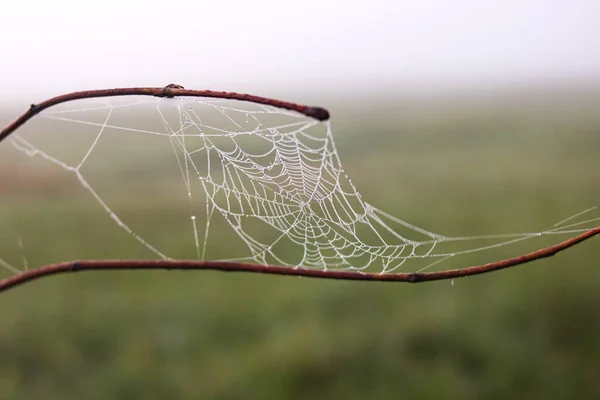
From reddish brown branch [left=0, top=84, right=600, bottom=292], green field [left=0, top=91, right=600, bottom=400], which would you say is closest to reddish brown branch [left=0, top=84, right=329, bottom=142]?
reddish brown branch [left=0, top=84, right=600, bottom=292]

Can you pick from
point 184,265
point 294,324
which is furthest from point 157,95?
point 294,324

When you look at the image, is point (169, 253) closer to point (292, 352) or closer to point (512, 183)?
point (292, 352)

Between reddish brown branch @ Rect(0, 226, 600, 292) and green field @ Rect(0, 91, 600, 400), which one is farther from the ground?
reddish brown branch @ Rect(0, 226, 600, 292)

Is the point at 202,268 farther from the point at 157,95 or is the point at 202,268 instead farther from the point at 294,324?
the point at 294,324

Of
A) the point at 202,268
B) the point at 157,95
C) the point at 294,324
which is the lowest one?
the point at 294,324

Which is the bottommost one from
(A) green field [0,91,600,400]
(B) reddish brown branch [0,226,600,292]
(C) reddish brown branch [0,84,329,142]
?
(A) green field [0,91,600,400]

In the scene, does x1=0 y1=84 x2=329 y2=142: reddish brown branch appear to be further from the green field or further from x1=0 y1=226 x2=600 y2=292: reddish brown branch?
the green field

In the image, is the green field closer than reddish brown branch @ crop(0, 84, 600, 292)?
No

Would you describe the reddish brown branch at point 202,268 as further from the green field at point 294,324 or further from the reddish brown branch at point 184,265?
the green field at point 294,324
